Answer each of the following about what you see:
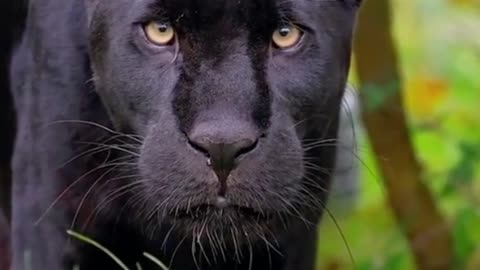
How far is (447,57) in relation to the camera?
21.0 ft

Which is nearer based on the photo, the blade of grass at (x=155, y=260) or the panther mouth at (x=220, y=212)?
the panther mouth at (x=220, y=212)

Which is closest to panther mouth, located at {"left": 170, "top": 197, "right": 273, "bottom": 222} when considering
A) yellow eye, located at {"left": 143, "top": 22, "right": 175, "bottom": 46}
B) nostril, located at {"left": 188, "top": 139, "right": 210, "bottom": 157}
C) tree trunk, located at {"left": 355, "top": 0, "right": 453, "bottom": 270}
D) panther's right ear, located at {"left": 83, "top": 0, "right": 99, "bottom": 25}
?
nostril, located at {"left": 188, "top": 139, "right": 210, "bottom": 157}

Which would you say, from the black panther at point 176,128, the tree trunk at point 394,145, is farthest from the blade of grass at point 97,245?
the tree trunk at point 394,145

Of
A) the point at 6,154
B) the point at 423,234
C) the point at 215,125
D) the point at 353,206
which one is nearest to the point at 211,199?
the point at 215,125

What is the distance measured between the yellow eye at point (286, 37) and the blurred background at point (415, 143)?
0.53 m

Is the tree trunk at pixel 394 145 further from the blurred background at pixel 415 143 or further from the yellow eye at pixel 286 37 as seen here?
the yellow eye at pixel 286 37

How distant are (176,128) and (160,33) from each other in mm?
197

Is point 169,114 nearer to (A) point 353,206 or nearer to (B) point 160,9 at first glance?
(B) point 160,9

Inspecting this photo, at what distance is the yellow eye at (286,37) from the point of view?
2.98m

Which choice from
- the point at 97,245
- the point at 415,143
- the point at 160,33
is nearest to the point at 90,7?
the point at 160,33

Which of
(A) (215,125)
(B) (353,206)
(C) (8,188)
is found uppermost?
(A) (215,125)

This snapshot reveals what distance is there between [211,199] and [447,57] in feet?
12.0

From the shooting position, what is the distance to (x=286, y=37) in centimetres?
300

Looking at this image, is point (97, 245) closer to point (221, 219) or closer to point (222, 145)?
point (221, 219)
